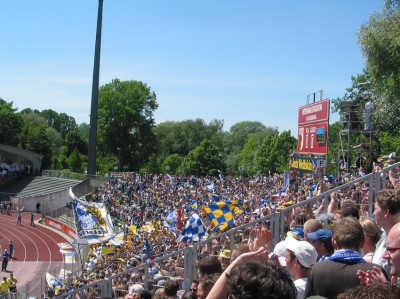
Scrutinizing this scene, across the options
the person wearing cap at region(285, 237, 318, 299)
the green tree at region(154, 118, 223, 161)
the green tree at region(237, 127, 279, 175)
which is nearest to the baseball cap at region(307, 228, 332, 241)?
the person wearing cap at region(285, 237, 318, 299)

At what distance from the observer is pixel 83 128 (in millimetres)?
153500

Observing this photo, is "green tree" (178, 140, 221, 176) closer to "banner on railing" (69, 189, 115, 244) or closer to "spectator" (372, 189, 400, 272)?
"banner on railing" (69, 189, 115, 244)

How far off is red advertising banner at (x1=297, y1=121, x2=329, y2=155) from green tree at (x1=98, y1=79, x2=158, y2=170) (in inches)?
2020

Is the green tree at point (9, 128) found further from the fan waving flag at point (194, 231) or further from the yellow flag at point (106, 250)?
the fan waving flag at point (194, 231)

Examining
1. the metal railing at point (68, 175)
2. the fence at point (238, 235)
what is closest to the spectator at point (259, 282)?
the fence at point (238, 235)

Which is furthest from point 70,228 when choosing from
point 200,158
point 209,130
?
point 209,130

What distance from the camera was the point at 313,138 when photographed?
775 inches

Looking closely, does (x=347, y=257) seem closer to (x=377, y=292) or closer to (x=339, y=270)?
(x=339, y=270)

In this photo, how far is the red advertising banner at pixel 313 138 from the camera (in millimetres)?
18531

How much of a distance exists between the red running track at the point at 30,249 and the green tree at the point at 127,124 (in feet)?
91.8

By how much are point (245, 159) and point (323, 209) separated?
97.7 metres

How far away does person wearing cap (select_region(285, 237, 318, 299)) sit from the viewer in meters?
4.10

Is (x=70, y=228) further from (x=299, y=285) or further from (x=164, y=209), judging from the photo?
(x=299, y=285)

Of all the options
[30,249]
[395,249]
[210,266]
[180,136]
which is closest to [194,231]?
[210,266]
